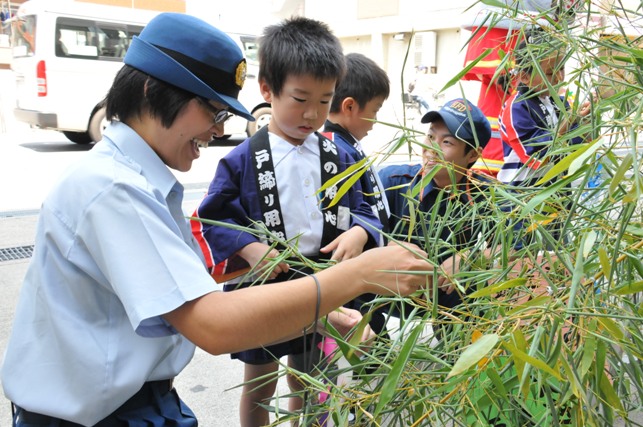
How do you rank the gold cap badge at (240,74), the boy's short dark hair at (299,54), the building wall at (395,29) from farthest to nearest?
the building wall at (395,29), the boy's short dark hair at (299,54), the gold cap badge at (240,74)

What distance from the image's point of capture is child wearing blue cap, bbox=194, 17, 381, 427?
5.50 feet

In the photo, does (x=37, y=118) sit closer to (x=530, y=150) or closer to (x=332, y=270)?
(x=530, y=150)

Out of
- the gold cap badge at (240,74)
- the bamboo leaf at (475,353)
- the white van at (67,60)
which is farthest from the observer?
the white van at (67,60)

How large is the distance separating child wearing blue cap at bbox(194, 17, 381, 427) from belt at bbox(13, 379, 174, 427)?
498 mm

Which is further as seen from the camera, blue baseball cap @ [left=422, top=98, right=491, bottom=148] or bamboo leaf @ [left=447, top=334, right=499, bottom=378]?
blue baseball cap @ [left=422, top=98, right=491, bottom=148]

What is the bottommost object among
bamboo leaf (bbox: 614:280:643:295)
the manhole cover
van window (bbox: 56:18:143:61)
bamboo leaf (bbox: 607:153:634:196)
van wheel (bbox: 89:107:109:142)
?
the manhole cover

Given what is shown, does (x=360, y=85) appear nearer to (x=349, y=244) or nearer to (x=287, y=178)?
(x=287, y=178)

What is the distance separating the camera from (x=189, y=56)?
44.5 inches

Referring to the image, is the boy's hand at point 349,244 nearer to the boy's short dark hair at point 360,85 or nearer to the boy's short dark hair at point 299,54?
the boy's short dark hair at point 299,54

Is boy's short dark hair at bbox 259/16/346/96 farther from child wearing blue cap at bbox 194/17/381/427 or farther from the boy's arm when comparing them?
the boy's arm

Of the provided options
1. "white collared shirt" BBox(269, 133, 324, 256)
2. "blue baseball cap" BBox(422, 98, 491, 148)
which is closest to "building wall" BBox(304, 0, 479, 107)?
"blue baseball cap" BBox(422, 98, 491, 148)

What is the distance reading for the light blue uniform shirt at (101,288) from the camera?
97cm

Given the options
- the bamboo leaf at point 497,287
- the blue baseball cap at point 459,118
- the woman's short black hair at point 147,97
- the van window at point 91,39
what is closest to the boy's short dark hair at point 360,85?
the blue baseball cap at point 459,118

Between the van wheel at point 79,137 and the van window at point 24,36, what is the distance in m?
1.16
